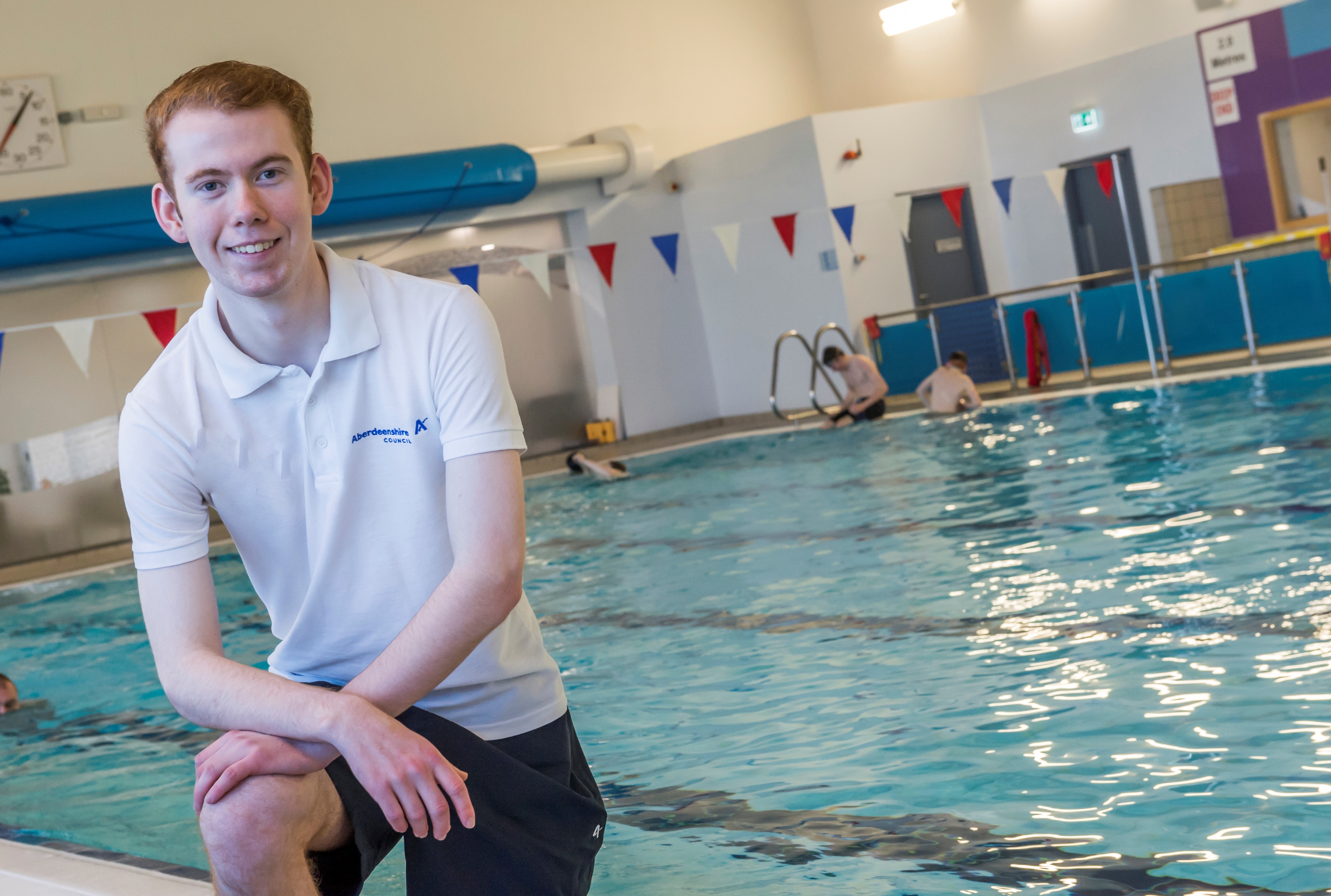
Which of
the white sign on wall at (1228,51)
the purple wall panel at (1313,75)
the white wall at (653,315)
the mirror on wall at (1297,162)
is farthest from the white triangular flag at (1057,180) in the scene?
the white wall at (653,315)

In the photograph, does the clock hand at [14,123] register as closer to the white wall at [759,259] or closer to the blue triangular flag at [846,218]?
the white wall at [759,259]

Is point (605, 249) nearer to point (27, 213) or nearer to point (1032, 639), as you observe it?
point (27, 213)

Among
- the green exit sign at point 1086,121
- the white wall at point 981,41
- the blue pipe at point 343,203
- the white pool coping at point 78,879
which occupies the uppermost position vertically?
the white wall at point 981,41

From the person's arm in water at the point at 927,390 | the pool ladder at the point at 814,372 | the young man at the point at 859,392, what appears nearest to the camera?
the person's arm in water at the point at 927,390

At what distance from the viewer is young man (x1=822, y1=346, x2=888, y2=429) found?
40.5 ft

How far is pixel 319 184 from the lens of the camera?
1.70 meters

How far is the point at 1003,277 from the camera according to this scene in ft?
48.7

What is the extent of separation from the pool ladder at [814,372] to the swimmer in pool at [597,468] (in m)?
1.95

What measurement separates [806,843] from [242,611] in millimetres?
5499

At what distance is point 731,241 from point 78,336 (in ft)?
23.4

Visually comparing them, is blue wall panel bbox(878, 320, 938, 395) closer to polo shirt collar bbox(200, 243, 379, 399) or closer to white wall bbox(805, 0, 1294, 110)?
white wall bbox(805, 0, 1294, 110)

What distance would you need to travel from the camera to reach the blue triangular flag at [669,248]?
14320mm

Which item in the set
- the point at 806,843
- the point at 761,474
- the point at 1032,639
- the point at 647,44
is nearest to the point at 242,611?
the point at 761,474

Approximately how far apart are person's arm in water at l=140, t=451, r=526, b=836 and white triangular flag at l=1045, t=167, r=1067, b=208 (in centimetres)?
1265
